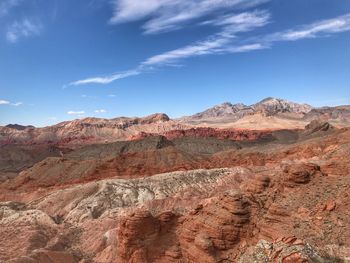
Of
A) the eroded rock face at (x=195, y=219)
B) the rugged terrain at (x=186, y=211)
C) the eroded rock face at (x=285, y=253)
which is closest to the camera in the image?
the eroded rock face at (x=285, y=253)

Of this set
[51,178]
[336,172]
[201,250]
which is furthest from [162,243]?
[51,178]

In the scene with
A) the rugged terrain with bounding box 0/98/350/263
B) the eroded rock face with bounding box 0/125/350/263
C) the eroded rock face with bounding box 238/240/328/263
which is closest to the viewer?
the eroded rock face with bounding box 238/240/328/263

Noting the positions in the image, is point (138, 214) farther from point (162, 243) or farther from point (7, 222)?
point (7, 222)

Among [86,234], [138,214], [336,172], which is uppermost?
[336,172]

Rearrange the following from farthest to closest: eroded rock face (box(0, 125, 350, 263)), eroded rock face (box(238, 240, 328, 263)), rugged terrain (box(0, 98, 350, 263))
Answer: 1. rugged terrain (box(0, 98, 350, 263))
2. eroded rock face (box(0, 125, 350, 263))
3. eroded rock face (box(238, 240, 328, 263))

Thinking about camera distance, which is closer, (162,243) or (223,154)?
(162,243)

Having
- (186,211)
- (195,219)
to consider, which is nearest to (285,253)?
(195,219)

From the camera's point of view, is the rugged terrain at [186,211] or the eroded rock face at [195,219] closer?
the eroded rock face at [195,219]

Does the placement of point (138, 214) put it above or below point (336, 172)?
below

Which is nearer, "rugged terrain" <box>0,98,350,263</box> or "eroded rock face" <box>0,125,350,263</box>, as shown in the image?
"eroded rock face" <box>0,125,350,263</box>

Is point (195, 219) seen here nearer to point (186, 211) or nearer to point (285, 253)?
point (186, 211)

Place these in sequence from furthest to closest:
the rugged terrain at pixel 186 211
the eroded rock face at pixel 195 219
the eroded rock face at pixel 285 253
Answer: the rugged terrain at pixel 186 211, the eroded rock face at pixel 195 219, the eroded rock face at pixel 285 253
